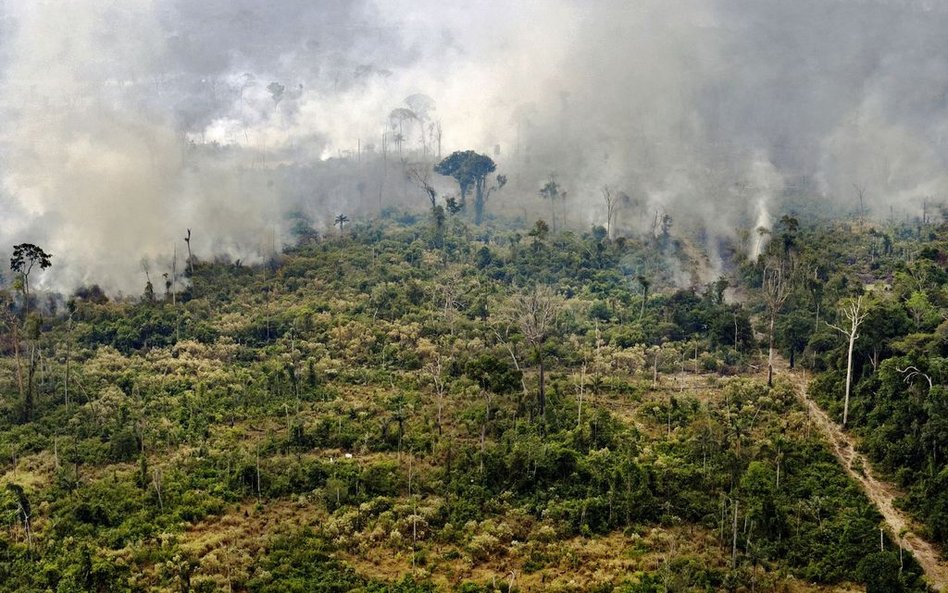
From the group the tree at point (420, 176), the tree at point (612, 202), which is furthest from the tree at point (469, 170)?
the tree at point (612, 202)

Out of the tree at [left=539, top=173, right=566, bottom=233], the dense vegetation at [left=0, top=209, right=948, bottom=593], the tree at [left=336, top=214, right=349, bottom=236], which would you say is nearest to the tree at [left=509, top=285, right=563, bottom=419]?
the dense vegetation at [left=0, top=209, right=948, bottom=593]

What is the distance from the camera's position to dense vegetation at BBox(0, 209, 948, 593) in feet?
108

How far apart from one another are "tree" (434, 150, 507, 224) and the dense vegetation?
36.5 m

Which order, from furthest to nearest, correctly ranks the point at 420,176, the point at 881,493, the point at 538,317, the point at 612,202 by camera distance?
the point at 420,176 < the point at 612,202 < the point at 538,317 < the point at 881,493

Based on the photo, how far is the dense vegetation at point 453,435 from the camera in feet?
108

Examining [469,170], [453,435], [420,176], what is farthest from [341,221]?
[453,435]

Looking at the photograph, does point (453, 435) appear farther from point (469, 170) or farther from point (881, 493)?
point (469, 170)

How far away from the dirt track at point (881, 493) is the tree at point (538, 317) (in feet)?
51.9

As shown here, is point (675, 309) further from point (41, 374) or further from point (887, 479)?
point (41, 374)

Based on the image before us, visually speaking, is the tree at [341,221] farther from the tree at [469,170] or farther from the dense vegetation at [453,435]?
the tree at [469,170]

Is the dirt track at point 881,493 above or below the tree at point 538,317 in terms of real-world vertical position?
below

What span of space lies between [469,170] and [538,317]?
2299 inches

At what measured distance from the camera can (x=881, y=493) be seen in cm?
3847

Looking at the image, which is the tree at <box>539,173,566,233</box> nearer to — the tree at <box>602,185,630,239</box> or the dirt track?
the tree at <box>602,185,630,239</box>
